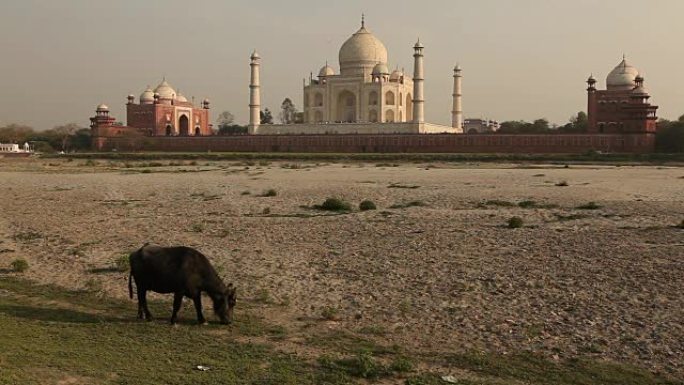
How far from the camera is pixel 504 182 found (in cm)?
2131

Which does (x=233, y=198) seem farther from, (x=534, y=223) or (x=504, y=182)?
(x=504, y=182)

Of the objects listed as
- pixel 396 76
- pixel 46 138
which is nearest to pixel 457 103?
pixel 396 76

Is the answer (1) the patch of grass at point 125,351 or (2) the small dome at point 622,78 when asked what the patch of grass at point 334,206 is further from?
(2) the small dome at point 622,78

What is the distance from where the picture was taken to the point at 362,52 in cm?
5938

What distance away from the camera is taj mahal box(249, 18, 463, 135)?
55.8m

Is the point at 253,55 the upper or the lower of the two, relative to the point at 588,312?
upper

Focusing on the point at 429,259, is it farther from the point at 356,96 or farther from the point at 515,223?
the point at 356,96

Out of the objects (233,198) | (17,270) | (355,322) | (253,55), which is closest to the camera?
(355,322)

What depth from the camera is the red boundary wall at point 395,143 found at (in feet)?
142

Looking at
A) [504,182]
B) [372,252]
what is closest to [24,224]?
[372,252]

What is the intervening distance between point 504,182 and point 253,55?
131 ft

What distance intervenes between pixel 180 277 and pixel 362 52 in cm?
5591

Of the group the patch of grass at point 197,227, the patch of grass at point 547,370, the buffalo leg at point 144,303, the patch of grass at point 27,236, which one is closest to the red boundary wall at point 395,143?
the patch of grass at point 197,227

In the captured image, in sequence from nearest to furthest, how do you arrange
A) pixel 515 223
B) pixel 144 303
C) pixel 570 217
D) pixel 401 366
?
pixel 401 366 → pixel 144 303 → pixel 515 223 → pixel 570 217
